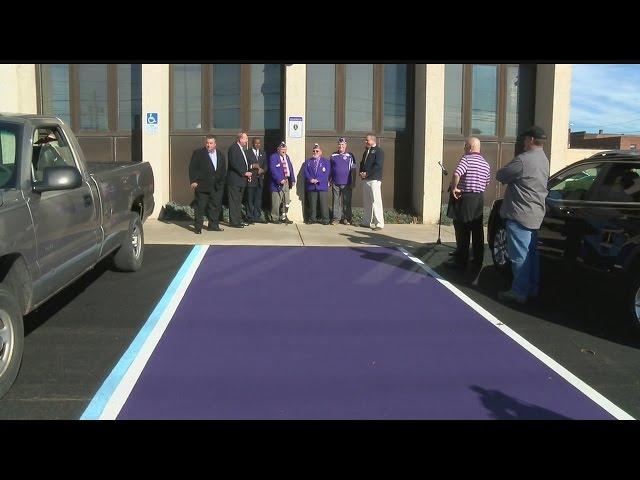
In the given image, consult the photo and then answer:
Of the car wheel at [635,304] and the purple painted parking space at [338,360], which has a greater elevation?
the car wheel at [635,304]

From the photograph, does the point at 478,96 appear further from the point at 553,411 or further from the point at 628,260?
the point at 553,411

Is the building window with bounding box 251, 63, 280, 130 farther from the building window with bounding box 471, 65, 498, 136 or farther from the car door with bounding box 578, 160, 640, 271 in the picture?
the car door with bounding box 578, 160, 640, 271

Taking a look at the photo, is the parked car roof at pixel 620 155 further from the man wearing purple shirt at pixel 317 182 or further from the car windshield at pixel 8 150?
the man wearing purple shirt at pixel 317 182

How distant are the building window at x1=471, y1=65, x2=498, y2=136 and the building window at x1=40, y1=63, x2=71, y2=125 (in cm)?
891

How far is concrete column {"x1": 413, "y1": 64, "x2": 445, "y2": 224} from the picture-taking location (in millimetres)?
13023

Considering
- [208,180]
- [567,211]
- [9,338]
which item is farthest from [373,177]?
[9,338]

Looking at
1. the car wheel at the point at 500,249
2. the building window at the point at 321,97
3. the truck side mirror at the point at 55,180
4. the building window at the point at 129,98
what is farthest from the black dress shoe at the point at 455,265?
the building window at the point at 129,98

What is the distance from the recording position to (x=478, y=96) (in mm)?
14500

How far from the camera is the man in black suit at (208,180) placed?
1093 centimetres

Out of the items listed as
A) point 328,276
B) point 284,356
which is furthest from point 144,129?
point 284,356

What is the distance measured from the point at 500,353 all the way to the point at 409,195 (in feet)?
29.9

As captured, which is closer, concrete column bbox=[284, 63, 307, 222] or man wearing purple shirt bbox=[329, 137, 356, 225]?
man wearing purple shirt bbox=[329, 137, 356, 225]

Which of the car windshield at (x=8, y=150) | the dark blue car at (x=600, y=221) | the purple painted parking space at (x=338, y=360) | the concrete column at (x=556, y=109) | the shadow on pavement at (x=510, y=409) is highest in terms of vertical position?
the concrete column at (x=556, y=109)

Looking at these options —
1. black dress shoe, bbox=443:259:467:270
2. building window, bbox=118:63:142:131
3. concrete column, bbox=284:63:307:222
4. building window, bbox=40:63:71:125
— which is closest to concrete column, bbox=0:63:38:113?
building window, bbox=40:63:71:125
